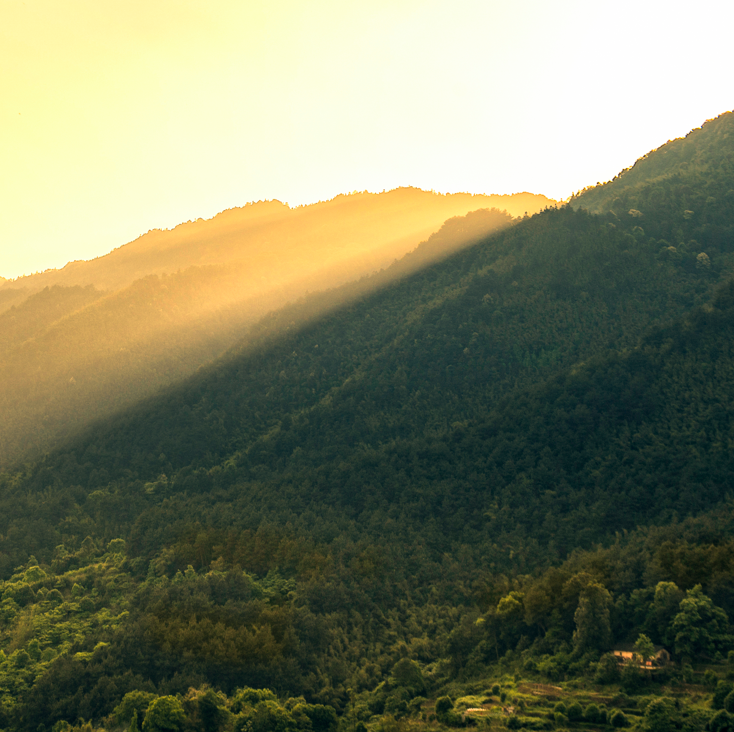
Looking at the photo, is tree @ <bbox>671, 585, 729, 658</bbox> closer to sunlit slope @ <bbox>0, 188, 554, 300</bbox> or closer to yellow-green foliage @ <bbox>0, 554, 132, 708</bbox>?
yellow-green foliage @ <bbox>0, 554, 132, 708</bbox>

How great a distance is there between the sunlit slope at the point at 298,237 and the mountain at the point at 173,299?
42 cm

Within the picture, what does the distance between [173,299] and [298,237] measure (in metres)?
47.5

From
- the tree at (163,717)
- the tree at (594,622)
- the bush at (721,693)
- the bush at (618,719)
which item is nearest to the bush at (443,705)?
the tree at (594,622)

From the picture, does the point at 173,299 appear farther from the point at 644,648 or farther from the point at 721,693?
the point at 721,693

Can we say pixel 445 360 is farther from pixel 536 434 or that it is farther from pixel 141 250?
pixel 141 250

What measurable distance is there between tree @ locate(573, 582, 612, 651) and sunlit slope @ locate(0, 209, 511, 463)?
74.1 meters

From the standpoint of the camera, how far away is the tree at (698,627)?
126ft

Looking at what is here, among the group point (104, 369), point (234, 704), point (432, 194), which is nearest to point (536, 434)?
point (234, 704)

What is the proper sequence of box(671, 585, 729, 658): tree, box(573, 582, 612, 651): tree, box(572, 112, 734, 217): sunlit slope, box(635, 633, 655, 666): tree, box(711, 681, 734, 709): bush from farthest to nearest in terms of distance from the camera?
box(572, 112, 734, 217): sunlit slope → box(573, 582, 612, 651): tree → box(635, 633, 655, 666): tree → box(671, 585, 729, 658): tree → box(711, 681, 734, 709): bush

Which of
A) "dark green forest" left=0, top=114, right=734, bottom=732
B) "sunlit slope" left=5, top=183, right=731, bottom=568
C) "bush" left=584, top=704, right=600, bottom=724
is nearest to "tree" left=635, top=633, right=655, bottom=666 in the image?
"dark green forest" left=0, top=114, right=734, bottom=732

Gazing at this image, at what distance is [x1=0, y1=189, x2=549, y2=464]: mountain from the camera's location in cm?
10662

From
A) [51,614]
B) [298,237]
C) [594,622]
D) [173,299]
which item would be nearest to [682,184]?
[594,622]

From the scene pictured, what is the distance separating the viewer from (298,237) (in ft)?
541

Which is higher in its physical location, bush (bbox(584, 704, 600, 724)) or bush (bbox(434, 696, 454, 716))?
bush (bbox(434, 696, 454, 716))
